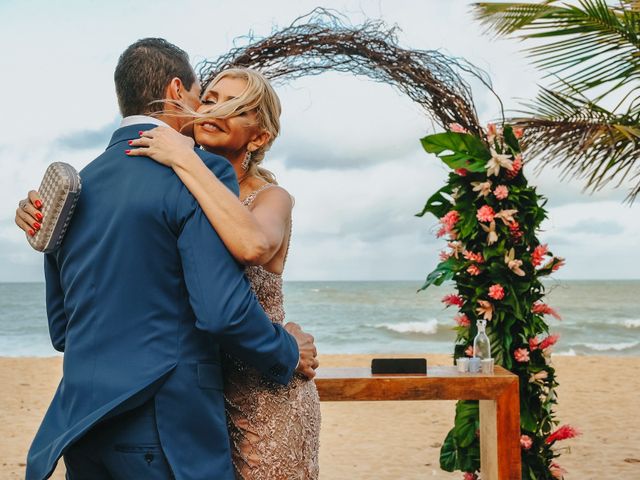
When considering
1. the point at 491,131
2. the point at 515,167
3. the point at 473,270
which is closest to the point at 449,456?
the point at 473,270

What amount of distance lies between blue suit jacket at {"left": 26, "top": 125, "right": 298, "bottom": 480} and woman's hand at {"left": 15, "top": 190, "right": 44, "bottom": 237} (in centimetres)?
13

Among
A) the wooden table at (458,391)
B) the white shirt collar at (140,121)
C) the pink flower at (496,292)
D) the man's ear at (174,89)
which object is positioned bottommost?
the wooden table at (458,391)

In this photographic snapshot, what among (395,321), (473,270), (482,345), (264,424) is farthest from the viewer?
(395,321)

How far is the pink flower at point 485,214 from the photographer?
177 inches

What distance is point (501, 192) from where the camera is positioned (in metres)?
4.50

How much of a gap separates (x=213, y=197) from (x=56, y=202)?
0.36m

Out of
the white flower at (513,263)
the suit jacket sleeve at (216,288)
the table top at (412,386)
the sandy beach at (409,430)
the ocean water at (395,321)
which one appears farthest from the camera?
the ocean water at (395,321)

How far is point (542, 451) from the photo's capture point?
15.0 ft

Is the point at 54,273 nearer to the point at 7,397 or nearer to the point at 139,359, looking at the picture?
the point at 139,359

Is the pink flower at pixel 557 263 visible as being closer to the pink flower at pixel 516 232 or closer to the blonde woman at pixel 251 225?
the pink flower at pixel 516 232

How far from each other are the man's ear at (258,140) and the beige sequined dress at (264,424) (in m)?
0.61

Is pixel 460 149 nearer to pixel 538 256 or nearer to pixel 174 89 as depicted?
pixel 538 256

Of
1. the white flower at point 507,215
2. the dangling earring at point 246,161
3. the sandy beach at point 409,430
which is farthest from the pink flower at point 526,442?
the dangling earring at point 246,161

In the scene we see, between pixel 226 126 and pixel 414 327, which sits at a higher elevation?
pixel 226 126
